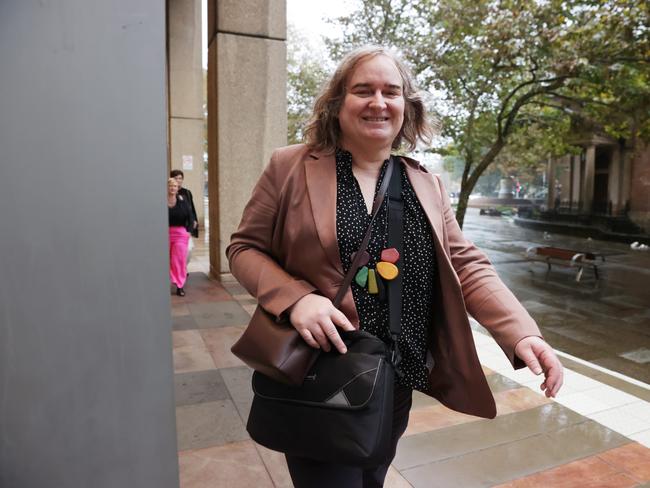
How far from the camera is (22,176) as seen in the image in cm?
121

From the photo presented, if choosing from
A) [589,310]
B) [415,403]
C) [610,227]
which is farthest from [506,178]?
[415,403]

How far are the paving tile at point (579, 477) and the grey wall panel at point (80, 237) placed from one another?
8.28 ft

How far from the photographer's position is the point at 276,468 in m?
3.09

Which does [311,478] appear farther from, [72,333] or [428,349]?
[72,333]

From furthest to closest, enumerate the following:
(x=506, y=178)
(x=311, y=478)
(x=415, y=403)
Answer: (x=506, y=178) < (x=415, y=403) < (x=311, y=478)

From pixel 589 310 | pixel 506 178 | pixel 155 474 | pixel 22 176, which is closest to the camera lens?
pixel 22 176

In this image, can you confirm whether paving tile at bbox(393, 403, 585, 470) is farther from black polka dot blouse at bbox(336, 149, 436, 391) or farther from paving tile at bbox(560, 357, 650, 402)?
black polka dot blouse at bbox(336, 149, 436, 391)

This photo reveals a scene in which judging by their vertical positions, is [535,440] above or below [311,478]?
below

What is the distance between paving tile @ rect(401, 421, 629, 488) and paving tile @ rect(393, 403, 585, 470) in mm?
61

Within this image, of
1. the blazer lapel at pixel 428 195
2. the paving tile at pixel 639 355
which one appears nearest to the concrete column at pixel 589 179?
the paving tile at pixel 639 355

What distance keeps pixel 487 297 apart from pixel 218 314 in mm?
5310

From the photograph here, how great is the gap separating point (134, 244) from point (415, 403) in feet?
11.2

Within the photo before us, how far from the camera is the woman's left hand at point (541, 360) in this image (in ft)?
5.19

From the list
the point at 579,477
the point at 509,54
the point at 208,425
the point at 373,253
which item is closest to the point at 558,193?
the point at 509,54
